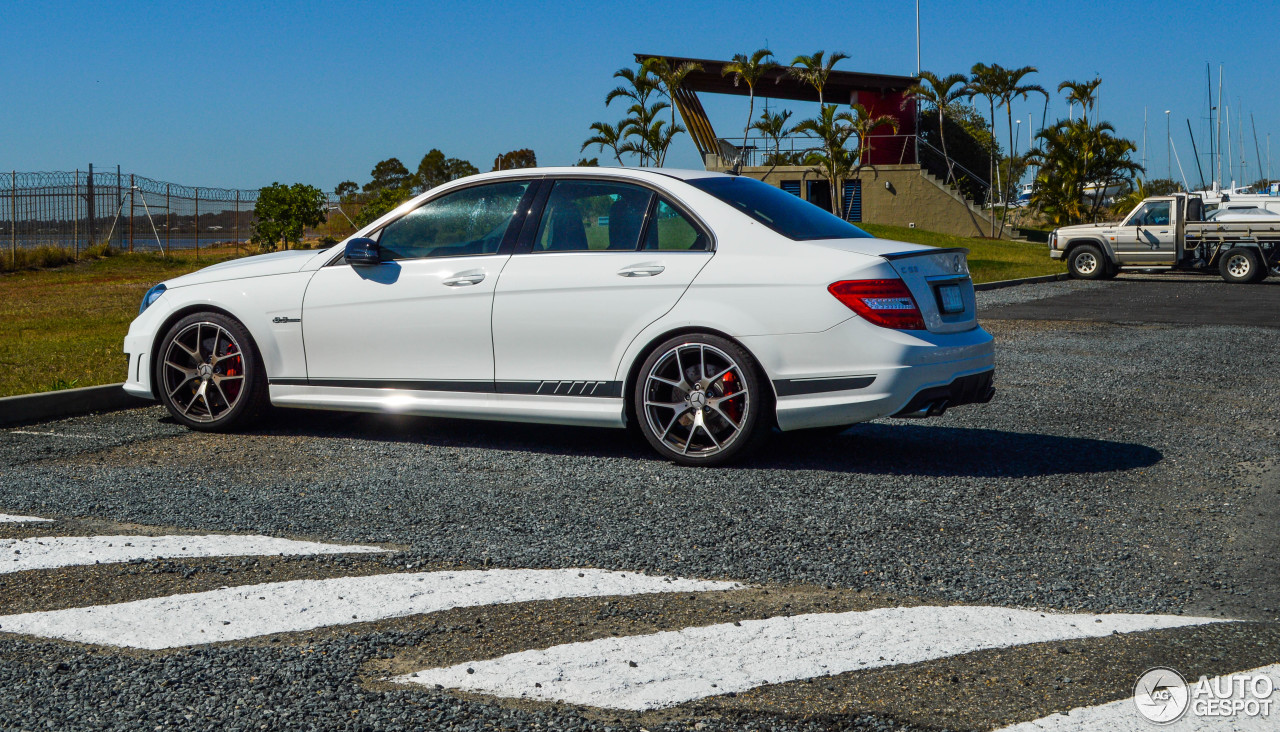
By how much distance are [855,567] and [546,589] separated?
111cm

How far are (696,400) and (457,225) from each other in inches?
70.5

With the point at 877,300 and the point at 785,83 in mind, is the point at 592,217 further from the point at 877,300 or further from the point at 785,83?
the point at 785,83

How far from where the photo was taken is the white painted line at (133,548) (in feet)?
13.9

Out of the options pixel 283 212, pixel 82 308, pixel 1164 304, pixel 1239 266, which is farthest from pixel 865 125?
pixel 82 308

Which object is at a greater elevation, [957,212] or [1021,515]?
[957,212]

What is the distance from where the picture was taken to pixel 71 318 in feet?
46.8

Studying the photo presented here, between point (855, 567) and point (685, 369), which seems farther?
point (685, 369)

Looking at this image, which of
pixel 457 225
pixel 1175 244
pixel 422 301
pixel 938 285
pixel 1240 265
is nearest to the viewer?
pixel 938 285

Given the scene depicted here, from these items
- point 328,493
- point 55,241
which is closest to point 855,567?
point 328,493

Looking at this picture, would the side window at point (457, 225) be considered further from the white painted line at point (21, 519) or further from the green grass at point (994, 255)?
the green grass at point (994, 255)

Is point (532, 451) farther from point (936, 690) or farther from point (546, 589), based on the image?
point (936, 690)

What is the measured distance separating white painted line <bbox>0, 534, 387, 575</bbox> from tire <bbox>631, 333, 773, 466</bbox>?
196cm

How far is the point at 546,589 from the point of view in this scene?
12.7ft

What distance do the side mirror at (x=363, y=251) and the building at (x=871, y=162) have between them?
116ft
